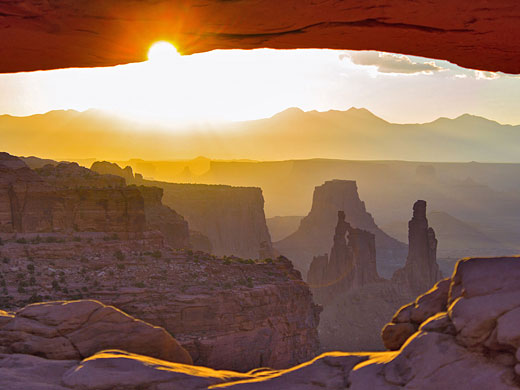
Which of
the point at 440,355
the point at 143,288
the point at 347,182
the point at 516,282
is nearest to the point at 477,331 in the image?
the point at 440,355

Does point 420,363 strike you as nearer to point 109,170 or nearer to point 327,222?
point 109,170

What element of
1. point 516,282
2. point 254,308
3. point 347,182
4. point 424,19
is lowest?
point 254,308

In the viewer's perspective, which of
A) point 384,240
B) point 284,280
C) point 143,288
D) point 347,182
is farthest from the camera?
point 347,182

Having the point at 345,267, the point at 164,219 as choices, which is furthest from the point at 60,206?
the point at 345,267

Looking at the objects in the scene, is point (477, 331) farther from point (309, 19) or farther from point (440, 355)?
point (309, 19)

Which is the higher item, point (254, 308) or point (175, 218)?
point (175, 218)

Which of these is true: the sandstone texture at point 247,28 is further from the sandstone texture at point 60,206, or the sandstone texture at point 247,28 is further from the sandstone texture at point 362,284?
the sandstone texture at point 362,284

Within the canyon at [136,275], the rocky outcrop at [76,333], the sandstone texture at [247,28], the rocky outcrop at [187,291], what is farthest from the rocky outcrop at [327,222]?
the sandstone texture at [247,28]

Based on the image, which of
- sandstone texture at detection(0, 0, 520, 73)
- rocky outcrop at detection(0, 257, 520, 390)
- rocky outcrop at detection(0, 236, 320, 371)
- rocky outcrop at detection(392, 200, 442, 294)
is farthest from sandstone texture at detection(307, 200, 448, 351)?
sandstone texture at detection(0, 0, 520, 73)
